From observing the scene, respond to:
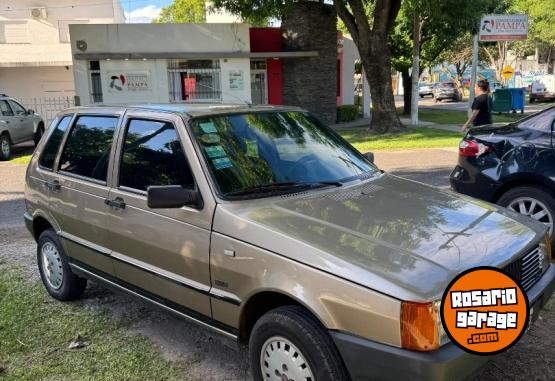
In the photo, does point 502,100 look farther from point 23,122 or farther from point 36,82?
point 36,82

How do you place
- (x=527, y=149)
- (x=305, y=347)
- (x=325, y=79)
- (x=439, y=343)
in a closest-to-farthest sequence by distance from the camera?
(x=439, y=343) → (x=305, y=347) → (x=527, y=149) → (x=325, y=79)

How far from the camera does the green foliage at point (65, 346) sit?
358cm

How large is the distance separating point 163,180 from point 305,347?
1563 millimetres

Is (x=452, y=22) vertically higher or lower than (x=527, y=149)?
higher

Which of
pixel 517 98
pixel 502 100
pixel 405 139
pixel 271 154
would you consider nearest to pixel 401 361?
pixel 271 154

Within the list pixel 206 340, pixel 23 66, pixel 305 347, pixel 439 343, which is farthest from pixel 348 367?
pixel 23 66

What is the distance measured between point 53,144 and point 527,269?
3.86 meters

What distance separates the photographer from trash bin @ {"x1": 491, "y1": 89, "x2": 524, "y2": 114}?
23.7m

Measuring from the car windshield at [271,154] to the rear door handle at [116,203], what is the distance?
2.49 ft

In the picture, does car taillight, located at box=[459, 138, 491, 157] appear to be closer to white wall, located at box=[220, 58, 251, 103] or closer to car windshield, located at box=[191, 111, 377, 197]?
car windshield, located at box=[191, 111, 377, 197]

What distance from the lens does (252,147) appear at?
3.67 m

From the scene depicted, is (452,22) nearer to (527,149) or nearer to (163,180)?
(527,149)

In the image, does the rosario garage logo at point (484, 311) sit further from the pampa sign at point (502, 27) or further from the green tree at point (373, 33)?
the pampa sign at point (502, 27)

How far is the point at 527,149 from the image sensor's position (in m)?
5.53
